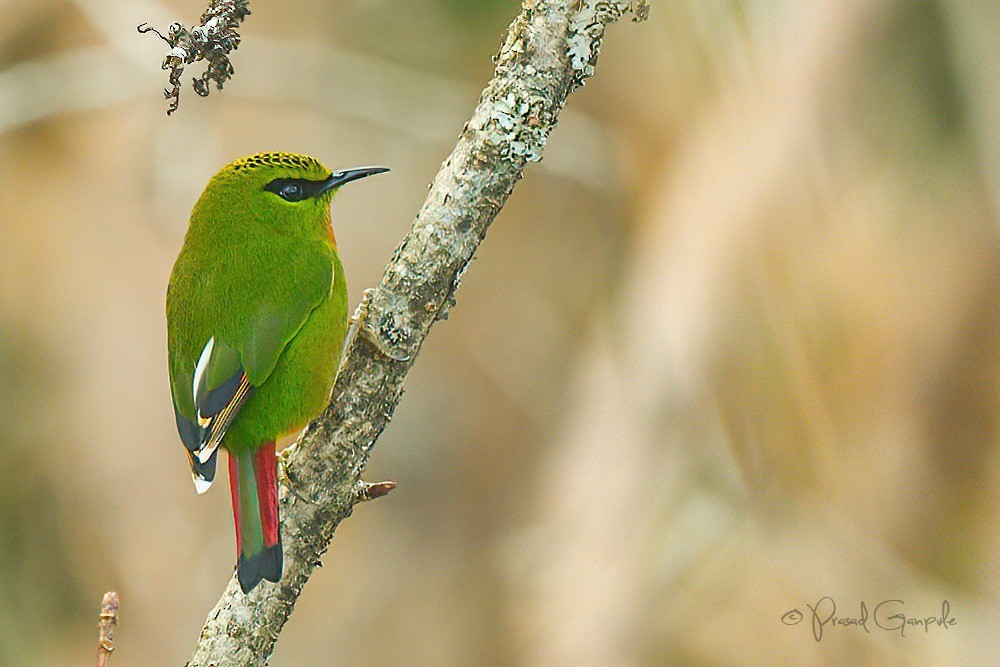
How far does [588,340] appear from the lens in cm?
420

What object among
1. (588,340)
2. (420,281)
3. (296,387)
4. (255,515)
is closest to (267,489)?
(255,515)

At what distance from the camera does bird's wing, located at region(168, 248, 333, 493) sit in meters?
1.92

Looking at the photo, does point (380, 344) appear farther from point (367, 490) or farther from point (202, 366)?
point (202, 366)

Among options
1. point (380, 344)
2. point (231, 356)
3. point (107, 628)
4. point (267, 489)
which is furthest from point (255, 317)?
point (107, 628)

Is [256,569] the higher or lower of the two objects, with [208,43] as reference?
lower

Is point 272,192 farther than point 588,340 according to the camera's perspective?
No

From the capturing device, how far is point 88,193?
13.8ft

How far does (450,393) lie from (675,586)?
6.45 ft

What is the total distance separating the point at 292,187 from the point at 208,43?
744 mm

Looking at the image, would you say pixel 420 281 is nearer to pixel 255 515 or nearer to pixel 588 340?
pixel 255 515

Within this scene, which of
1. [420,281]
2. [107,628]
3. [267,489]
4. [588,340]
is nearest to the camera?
[107,628]

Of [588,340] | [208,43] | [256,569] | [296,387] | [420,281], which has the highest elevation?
[208,43]

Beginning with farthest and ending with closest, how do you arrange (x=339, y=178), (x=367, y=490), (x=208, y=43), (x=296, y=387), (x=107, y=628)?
(x=339, y=178) → (x=296, y=387) → (x=367, y=490) → (x=107, y=628) → (x=208, y=43)

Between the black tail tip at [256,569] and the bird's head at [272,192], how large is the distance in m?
0.76
